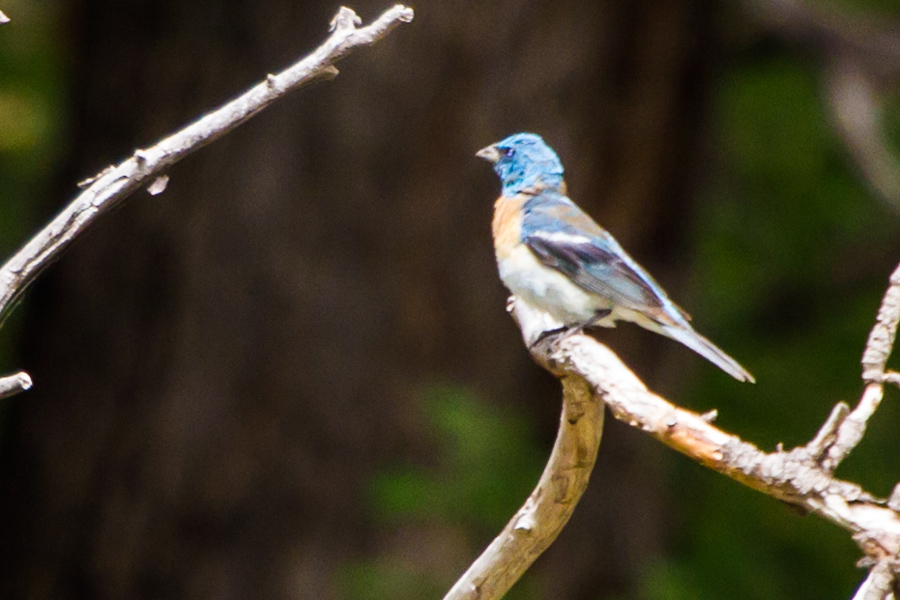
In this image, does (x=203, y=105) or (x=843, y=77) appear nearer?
(x=203, y=105)

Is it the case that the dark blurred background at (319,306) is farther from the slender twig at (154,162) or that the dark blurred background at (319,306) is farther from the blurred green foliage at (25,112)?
the slender twig at (154,162)

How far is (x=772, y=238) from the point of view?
746 cm

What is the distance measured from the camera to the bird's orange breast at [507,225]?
3.85 m

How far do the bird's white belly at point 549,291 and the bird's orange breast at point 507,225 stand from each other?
0.07 meters

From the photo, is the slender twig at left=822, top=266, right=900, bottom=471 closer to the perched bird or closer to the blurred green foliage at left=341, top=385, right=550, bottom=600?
the perched bird

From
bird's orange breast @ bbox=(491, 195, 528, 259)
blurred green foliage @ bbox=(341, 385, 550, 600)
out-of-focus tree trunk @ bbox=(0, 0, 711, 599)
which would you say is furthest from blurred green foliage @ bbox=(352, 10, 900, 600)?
bird's orange breast @ bbox=(491, 195, 528, 259)

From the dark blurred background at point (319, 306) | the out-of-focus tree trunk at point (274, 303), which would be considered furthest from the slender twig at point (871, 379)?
the out-of-focus tree trunk at point (274, 303)

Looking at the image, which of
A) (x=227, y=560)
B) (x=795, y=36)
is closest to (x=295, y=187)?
(x=227, y=560)

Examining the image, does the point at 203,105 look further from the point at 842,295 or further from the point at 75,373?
the point at 842,295

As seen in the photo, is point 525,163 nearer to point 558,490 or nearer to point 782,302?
point 558,490

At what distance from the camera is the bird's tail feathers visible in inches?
124

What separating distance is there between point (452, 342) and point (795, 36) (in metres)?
2.81

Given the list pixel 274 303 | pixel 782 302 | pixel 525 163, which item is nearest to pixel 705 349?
pixel 525 163

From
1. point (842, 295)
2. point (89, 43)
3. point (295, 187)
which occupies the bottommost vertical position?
point (842, 295)
